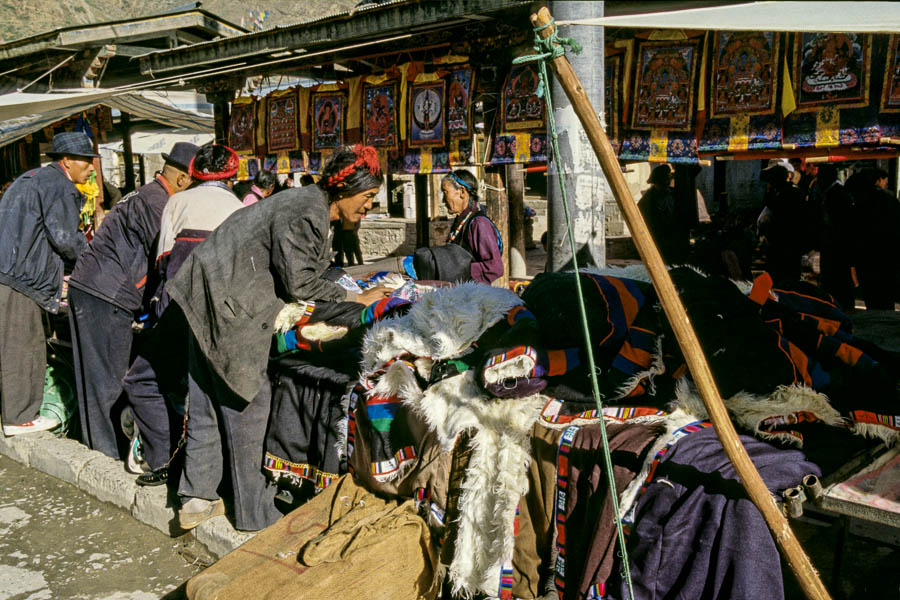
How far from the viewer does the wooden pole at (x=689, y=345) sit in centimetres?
166

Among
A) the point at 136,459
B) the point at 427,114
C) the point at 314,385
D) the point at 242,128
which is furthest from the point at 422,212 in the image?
the point at 314,385

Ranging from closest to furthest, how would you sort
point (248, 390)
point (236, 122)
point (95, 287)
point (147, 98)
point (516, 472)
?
point (516, 472) < point (248, 390) < point (95, 287) < point (236, 122) < point (147, 98)

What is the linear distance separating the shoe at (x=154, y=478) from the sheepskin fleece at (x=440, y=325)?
1851 mm

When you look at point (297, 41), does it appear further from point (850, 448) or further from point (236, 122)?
point (850, 448)

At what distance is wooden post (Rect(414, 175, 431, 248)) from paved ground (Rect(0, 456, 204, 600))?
566cm

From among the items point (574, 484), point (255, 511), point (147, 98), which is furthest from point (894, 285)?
point (147, 98)

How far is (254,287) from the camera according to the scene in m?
3.07

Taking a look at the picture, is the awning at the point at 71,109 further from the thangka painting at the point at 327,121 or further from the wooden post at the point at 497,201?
the wooden post at the point at 497,201

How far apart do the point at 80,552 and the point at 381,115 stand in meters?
4.77

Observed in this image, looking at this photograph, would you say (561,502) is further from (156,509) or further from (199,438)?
(156,509)

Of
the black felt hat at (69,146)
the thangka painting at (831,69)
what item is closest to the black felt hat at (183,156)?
the black felt hat at (69,146)

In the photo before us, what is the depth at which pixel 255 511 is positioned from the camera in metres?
3.29

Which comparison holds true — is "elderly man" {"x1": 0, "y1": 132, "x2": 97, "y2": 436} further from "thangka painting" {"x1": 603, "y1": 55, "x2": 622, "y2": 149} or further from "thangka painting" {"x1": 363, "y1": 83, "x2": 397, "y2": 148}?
"thangka painting" {"x1": 603, "y1": 55, "x2": 622, "y2": 149}

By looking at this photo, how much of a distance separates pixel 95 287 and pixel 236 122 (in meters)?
4.62
